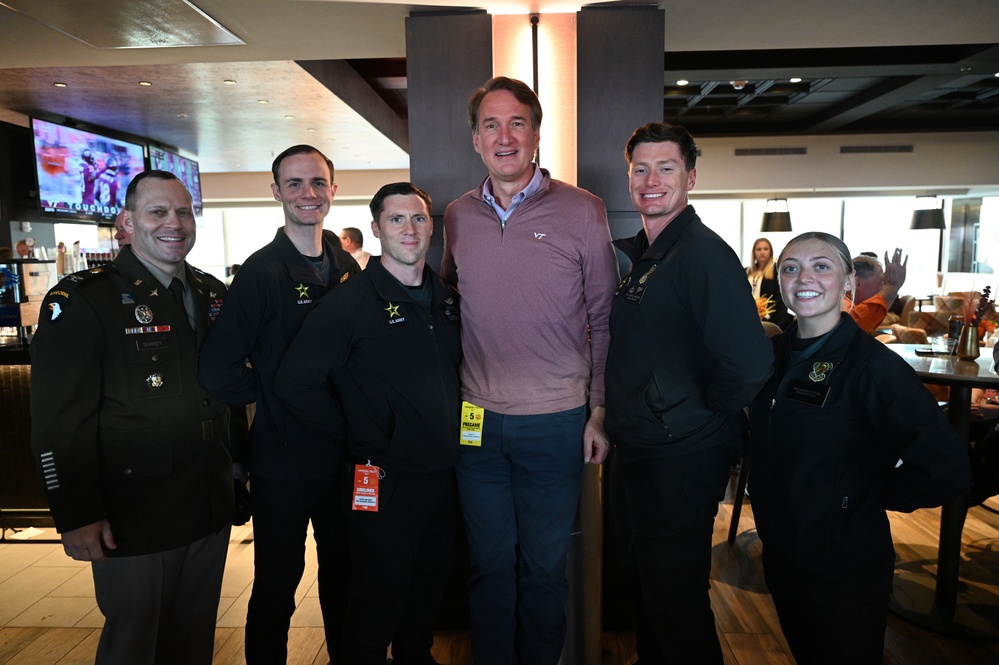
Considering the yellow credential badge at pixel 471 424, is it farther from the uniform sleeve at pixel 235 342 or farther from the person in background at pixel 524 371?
the uniform sleeve at pixel 235 342

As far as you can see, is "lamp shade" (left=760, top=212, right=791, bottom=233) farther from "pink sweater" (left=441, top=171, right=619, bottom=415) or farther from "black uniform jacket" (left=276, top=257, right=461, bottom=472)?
"black uniform jacket" (left=276, top=257, right=461, bottom=472)

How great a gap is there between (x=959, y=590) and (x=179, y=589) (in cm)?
341

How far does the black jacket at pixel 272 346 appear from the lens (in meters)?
2.08

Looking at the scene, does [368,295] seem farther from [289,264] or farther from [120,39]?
[120,39]

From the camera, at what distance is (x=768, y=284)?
6.42 m

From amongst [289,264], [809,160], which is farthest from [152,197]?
[809,160]

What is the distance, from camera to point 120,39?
3.40m

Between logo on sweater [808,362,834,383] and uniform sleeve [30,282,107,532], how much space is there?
2014 mm

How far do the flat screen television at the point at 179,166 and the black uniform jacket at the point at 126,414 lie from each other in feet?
21.5

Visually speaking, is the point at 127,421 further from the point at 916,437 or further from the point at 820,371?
the point at 916,437

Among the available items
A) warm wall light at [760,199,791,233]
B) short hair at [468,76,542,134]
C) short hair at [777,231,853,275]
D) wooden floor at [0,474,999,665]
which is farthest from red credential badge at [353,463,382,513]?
warm wall light at [760,199,791,233]

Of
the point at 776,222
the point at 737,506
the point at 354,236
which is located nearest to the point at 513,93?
the point at 737,506

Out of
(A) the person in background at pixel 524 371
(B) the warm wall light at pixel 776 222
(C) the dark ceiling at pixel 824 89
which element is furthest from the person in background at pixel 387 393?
(B) the warm wall light at pixel 776 222

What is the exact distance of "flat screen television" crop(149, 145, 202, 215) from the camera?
26.9 feet
